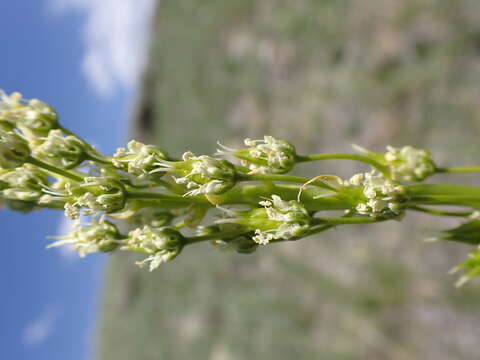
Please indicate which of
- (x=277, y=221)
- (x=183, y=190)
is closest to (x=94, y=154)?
(x=183, y=190)

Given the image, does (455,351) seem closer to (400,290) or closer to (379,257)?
(400,290)

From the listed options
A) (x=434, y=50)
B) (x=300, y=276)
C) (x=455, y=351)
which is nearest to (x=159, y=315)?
(x=300, y=276)

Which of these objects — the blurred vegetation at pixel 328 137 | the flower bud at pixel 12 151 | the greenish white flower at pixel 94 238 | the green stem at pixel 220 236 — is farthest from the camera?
the blurred vegetation at pixel 328 137

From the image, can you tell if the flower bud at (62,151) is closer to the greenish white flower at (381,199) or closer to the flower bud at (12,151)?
the flower bud at (12,151)

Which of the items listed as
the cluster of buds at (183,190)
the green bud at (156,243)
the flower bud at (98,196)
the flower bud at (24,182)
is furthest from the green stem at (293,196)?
the flower bud at (24,182)

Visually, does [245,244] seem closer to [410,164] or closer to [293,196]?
[293,196]

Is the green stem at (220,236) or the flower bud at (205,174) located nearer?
A: the flower bud at (205,174)

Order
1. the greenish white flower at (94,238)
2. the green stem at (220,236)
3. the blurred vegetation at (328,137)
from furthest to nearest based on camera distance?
the blurred vegetation at (328,137) < the greenish white flower at (94,238) < the green stem at (220,236)
